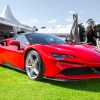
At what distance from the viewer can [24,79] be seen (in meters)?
5.72

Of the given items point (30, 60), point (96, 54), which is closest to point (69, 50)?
point (96, 54)

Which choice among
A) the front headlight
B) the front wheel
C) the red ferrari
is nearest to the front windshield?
the red ferrari

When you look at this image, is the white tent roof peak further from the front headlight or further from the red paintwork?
the front headlight

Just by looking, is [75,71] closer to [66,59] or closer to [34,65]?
[66,59]

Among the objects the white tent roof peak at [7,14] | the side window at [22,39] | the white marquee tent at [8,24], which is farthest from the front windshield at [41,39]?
the white tent roof peak at [7,14]

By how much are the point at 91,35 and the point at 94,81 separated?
5.31m

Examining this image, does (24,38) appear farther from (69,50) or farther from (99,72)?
(99,72)

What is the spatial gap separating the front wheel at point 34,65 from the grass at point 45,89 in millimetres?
125

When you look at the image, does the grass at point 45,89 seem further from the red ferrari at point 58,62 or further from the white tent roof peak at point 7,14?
the white tent roof peak at point 7,14

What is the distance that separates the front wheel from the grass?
125mm

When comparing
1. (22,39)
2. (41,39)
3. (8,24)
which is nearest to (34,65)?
(41,39)

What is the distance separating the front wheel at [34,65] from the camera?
5.37 m

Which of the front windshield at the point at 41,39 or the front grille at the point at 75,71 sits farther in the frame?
the front windshield at the point at 41,39

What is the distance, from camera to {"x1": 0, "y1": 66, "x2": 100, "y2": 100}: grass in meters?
4.28
